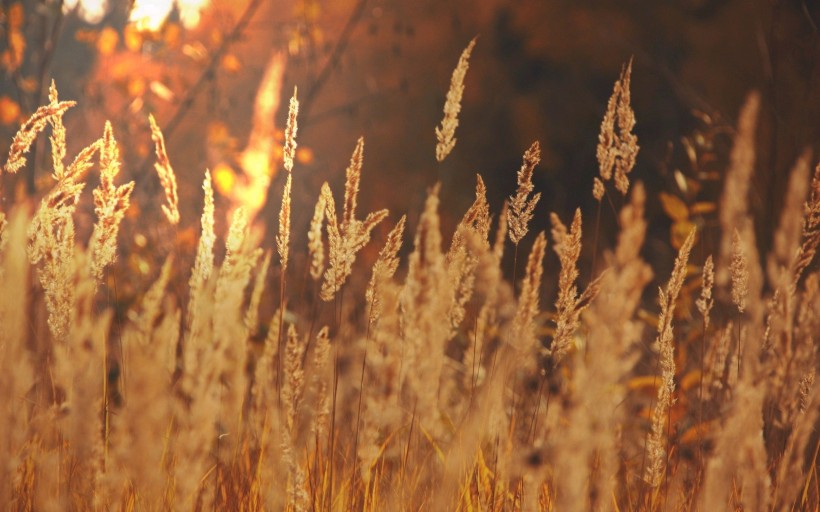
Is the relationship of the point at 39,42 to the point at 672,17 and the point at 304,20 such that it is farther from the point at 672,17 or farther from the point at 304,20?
the point at 672,17

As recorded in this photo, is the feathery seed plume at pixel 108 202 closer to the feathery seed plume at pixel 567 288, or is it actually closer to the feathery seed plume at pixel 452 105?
the feathery seed plume at pixel 452 105

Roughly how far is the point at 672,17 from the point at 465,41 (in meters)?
2.33

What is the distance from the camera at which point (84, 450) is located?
3.84ft

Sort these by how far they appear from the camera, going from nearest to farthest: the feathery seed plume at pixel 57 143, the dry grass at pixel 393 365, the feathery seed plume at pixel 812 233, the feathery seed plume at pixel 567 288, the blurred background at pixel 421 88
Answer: the dry grass at pixel 393 365 → the feathery seed plume at pixel 567 288 → the feathery seed plume at pixel 57 143 → the feathery seed plume at pixel 812 233 → the blurred background at pixel 421 88

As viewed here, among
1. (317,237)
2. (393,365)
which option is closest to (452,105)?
(317,237)

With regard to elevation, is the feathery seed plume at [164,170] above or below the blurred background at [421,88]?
below

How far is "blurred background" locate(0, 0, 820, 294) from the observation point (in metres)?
4.79

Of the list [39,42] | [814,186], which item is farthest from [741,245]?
[39,42]

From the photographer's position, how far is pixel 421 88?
10906 mm

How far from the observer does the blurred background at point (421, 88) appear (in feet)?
15.7

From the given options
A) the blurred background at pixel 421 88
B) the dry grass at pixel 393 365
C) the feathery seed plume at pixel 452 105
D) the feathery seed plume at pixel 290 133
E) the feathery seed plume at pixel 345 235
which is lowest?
the dry grass at pixel 393 365

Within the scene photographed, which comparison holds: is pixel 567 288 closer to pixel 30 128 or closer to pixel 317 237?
pixel 317 237

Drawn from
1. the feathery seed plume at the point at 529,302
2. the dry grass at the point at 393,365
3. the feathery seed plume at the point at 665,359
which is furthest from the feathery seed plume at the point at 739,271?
the feathery seed plume at the point at 529,302

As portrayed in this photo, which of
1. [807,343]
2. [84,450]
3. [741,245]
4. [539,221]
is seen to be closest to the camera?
[84,450]
